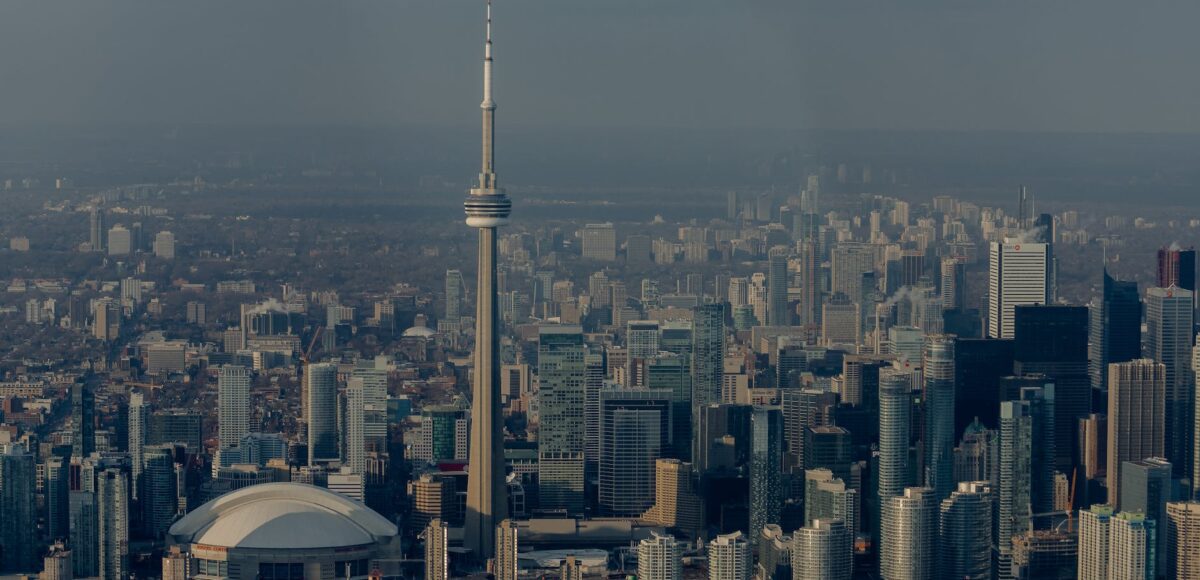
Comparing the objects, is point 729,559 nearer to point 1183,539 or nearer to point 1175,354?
point 1183,539

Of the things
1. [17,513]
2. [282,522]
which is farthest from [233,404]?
[282,522]

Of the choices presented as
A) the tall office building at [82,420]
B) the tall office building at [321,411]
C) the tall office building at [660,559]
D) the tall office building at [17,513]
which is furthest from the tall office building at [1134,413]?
the tall office building at [82,420]

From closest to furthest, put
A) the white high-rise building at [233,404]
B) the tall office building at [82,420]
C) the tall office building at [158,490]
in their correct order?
the tall office building at [158,490], the tall office building at [82,420], the white high-rise building at [233,404]

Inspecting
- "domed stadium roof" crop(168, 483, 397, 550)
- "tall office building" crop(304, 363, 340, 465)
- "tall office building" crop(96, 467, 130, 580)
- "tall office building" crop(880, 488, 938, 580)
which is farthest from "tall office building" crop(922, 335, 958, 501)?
"tall office building" crop(96, 467, 130, 580)

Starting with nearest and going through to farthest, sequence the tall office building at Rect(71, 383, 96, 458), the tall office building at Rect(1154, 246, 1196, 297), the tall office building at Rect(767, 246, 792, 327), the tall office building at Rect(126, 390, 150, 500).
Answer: the tall office building at Rect(126, 390, 150, 500), the tall office building at Rect(71, 383, 96, 458), the tall office building at Rect(1154, 246, 1196, 297), the tall office building at Rect(767, 246, 792, 327)

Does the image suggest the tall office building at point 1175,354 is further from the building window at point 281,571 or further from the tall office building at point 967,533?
the building window at point 281,571

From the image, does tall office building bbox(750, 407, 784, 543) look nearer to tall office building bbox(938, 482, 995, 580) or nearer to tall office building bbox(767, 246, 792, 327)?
tall office building bbox(938, 482, 995, 580)
